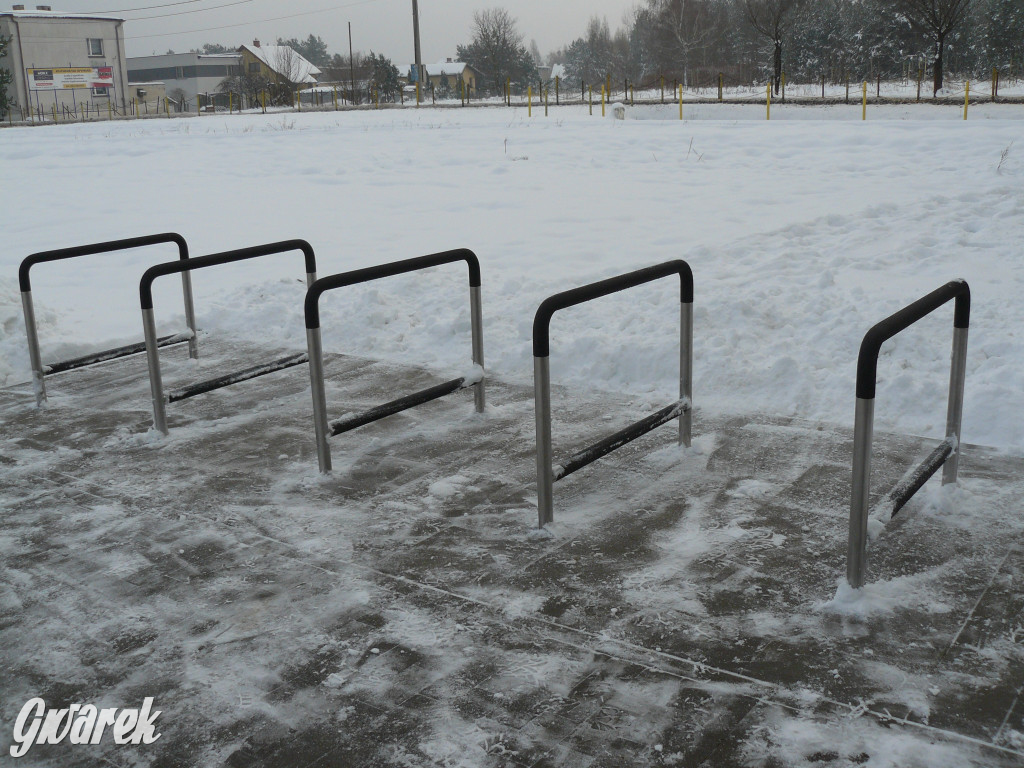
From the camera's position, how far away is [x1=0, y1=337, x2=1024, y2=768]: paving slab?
2672 mm

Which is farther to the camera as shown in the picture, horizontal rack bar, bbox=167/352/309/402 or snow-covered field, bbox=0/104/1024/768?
horizontal rack bar, bbox=167/352/309/402

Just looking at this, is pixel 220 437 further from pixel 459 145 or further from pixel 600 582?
pixel 459 145

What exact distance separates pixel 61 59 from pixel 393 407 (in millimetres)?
69369

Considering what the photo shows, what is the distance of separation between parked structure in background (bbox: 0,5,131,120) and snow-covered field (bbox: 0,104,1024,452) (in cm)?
4930

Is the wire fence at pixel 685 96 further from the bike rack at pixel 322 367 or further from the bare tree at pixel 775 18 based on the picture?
the bike rack at pixel 322 367

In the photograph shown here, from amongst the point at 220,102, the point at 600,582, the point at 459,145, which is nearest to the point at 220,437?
the point at 600,582

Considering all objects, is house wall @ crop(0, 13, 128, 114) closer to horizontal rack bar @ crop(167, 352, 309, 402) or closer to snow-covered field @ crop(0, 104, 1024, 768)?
snow-covered field @ crop(0, 104, 1024, 768)

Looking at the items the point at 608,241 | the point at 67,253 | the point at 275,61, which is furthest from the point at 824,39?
the point at 275,61

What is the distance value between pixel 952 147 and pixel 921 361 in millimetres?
9465

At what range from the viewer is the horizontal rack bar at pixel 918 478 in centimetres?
361

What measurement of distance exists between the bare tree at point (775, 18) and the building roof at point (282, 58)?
49506 mm

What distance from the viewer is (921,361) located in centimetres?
561

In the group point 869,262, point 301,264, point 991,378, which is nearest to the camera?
point 991,378

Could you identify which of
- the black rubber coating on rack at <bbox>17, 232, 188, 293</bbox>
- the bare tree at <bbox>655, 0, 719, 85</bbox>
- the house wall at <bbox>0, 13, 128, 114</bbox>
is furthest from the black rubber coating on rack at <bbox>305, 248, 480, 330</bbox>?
the house wall at <bbox>0, 13, 128, 114</bbox>
